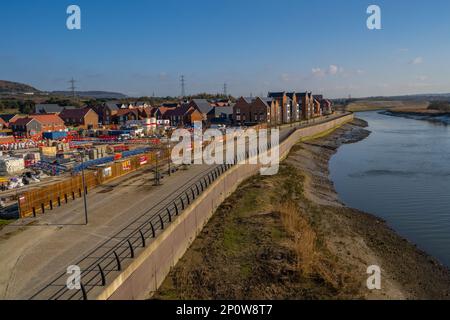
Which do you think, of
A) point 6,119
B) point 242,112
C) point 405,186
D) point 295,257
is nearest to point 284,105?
point 242,112

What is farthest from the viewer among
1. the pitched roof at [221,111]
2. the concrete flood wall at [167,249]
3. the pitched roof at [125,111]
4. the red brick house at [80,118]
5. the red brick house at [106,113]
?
the red brick house at [106,113]

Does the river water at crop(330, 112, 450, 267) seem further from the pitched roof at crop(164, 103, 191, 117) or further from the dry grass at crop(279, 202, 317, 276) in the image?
the pitched roof at crop(164, 103, 191, 117)

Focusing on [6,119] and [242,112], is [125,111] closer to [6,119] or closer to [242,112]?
[6,119]

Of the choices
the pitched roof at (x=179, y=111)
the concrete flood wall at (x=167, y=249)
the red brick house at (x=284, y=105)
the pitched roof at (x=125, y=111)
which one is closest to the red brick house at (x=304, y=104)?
the red brick house at (x=284, y=105)

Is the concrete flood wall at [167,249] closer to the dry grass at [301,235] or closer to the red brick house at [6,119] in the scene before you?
the dry grass at [301,235]

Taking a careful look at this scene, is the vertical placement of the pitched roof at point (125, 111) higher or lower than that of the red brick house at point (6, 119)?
higher

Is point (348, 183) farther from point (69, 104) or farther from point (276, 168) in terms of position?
point (69, 104)
